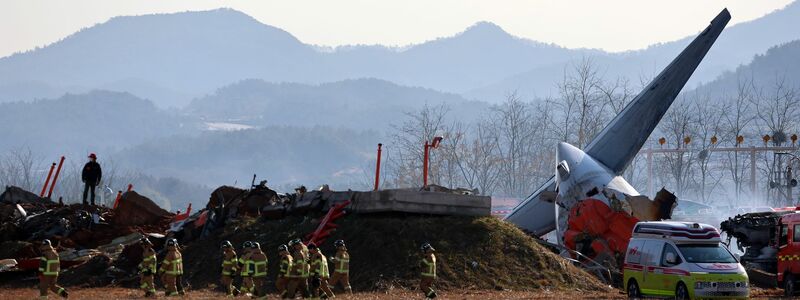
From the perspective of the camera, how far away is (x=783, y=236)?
3434cm

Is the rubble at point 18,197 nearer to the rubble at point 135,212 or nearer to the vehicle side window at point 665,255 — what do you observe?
the rubble at point 135,212

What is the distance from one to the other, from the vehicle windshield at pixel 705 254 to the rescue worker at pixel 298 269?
365 inches

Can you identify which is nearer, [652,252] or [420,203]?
[652,252]

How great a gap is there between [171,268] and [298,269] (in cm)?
351

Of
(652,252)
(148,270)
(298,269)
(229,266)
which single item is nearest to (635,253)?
(652,252)

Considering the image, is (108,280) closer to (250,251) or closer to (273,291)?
(273,291)

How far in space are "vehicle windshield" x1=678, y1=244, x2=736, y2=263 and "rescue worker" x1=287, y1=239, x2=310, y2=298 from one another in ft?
30.4

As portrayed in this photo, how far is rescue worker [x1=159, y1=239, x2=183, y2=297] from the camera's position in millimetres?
29547

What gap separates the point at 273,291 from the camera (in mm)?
32531

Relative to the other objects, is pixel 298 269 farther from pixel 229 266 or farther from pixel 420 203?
pixel 420 203

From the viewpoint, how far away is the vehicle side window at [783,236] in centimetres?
3403

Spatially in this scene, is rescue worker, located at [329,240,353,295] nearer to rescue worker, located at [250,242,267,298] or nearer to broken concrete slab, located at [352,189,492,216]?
rescue worker, located at [250,242,267,298]

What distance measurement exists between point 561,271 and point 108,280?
13.4 meters

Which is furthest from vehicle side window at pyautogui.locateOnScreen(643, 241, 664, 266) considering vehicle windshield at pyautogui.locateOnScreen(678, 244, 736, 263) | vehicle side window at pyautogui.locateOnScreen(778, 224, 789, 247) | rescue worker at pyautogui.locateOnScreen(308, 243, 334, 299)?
rescue worker at pyautogui.locateOnScreen(308, 243, 334, 299)
